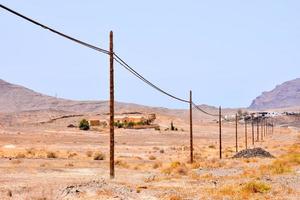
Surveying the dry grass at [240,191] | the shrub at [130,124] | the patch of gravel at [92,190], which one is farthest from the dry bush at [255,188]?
the shrub at [130,124]

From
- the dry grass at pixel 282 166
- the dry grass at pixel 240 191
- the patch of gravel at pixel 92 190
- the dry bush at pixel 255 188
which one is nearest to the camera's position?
the patch of gravel at pixel 92 190

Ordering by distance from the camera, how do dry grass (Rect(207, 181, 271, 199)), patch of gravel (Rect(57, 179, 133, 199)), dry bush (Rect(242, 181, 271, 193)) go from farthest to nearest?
dry bush (Rect(242, 181, 271, 193)), dry grass (Rect(207, 181, 271, 199)), patch of gravel (Rect(57, 179, 133, 199))

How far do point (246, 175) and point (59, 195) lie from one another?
48.1ft

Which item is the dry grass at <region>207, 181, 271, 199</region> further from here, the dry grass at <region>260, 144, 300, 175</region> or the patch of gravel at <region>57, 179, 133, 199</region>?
the dry grass at <region>260, 144, 300, 175</region>

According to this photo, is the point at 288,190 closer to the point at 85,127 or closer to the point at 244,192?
the point at 244,192

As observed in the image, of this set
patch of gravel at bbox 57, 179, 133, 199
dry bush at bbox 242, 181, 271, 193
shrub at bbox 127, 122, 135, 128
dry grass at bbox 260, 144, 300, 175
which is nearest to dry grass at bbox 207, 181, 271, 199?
dry bush at bbox 242, 181, 271, 193

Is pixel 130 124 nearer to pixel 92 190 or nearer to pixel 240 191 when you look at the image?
pixel 240 191

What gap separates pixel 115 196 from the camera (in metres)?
22.0

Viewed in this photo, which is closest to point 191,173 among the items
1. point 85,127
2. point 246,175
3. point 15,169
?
point 246,175

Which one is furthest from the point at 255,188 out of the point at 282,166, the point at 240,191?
the point at 282,166

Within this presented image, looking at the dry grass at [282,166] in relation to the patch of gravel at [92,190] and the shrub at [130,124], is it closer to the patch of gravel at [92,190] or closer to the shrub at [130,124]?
the patch of gravel at [92,190]

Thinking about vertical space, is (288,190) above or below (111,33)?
below

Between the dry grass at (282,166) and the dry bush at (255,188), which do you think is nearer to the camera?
the dry bush at (255,188)

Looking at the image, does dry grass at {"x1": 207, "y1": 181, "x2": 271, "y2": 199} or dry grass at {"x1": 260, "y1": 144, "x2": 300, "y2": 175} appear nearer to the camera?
dry grass at {"x1": 207, "y1": 181, "x2": 271, "y2": 199}
